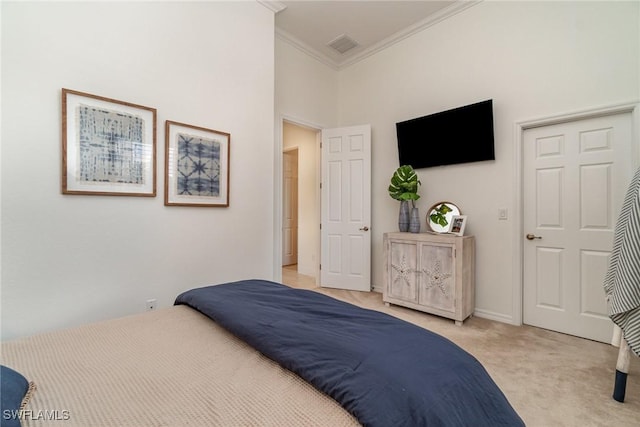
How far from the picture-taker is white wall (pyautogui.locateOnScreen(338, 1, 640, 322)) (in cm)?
225

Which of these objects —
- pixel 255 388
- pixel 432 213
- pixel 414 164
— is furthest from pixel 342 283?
pixel 255 388

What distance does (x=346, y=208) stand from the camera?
12.6 feet

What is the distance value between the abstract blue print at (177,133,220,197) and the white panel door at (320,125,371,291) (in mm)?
1828

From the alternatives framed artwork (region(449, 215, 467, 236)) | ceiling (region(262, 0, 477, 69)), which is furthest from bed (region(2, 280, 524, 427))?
ceiling (region(262, 0, 477, 69))

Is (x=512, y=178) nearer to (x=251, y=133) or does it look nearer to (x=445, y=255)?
(x=445, y=255)

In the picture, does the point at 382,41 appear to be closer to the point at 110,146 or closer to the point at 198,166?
the point at 198,166

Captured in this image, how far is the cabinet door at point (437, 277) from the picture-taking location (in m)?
2.66

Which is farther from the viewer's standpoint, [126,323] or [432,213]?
[432,213]

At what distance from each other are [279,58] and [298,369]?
3.59 meters

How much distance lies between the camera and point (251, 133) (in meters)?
2.74

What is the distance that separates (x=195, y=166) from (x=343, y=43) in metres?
2.66

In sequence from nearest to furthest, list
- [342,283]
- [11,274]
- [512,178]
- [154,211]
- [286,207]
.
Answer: [11,274], [154,211], [512,178], [342,283], [286,207]

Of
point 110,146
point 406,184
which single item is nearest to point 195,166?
point 110,146

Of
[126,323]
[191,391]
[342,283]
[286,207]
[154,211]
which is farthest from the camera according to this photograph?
[286,207]
